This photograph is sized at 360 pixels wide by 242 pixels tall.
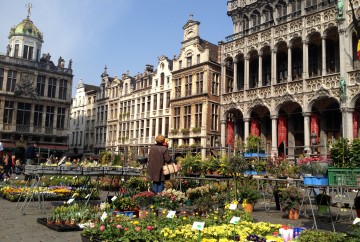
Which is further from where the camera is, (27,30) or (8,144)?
(27,30)

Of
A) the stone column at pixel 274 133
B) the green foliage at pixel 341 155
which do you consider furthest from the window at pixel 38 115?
the green foliage at pixel 341 155

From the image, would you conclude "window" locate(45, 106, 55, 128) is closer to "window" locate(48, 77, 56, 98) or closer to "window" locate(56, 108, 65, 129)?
"window" locate(56, 108, 65, 129)

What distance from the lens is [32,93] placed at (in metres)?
49.0

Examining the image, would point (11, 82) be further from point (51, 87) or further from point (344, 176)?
point (344, 176)

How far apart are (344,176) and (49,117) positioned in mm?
48726

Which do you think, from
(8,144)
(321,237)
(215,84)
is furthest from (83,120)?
(321,237)

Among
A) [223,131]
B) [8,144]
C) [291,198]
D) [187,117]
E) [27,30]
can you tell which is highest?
[27,30]

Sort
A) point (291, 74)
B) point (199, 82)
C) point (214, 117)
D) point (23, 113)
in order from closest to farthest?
point (291, 74)
point (214, 117)
point (199, 82)
point (23, 113)

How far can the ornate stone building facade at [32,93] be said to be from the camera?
47188mm

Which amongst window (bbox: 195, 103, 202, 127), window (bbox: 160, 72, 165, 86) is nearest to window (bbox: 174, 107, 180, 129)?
window (bbox: 195, 103, 202, 127)

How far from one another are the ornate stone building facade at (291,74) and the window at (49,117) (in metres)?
28.4

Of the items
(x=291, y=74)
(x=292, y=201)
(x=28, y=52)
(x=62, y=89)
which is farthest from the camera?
(x=28, y=52)

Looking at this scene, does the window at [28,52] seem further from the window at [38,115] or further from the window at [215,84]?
the window at [215,84]

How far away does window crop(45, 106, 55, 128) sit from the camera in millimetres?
50188
